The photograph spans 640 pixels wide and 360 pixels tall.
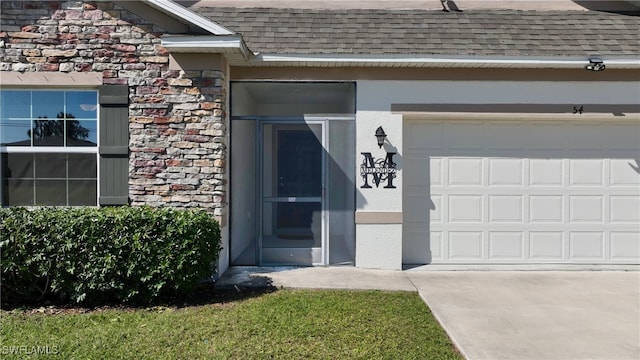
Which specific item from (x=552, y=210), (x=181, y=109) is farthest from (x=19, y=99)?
(x=552, y=210)

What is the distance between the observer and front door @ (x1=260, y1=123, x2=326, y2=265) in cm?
685

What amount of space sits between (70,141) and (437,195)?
5.84 m

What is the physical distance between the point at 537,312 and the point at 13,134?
7547 mm

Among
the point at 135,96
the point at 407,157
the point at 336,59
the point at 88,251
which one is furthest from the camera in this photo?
the point at 407,157

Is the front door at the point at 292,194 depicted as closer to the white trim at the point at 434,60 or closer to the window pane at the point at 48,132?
the white trim at the point at 434,60

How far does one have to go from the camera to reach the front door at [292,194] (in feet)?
22.5

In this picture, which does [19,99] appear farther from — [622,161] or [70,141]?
[622,161]

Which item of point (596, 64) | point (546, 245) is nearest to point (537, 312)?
point (546, 245)

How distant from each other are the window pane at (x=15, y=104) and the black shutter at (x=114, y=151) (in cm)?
A: 115

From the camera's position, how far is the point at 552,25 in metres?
7.49

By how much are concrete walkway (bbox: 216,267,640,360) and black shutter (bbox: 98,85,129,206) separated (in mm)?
2049

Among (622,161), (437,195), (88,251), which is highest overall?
(622,161)

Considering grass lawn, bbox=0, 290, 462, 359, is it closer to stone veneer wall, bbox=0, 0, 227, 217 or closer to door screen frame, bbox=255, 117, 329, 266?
door screen frame, bbox=255, 117, 329, 266
